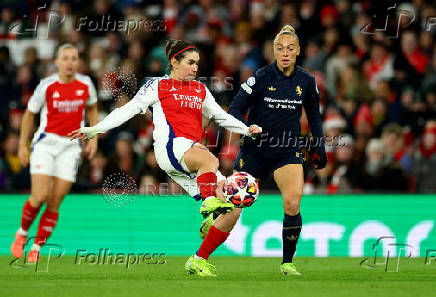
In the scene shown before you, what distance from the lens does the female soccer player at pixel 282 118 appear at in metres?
8.90

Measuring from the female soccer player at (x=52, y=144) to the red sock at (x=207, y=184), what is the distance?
3403 mm

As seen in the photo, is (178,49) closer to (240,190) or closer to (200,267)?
(240,190)

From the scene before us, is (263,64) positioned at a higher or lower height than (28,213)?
higher

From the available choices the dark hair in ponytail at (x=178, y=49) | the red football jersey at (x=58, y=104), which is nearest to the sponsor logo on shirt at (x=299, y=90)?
the dark hair in ponytail at (x=178, y=49)

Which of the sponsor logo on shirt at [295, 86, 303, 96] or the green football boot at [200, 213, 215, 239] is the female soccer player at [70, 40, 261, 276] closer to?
the green football boot at [200, 213, 215, 239]

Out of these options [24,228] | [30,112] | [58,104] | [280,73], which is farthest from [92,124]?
[280,73]

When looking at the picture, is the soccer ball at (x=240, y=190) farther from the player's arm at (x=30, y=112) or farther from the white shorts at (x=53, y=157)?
the player's arm at (x=30, y=112)

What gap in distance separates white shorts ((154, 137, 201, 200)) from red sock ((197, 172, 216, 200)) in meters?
0.28

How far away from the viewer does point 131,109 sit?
847cm

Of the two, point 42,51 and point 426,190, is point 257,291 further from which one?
point 42,51

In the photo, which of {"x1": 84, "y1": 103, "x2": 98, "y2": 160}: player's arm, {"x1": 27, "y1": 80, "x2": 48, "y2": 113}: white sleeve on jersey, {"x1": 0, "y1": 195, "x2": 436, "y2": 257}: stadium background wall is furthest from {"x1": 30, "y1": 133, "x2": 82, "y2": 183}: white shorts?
{"x1": 0, "y1": 195, "x2": 436, "y2": 257}: stadium background wall

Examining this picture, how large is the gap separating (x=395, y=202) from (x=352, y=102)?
7.56 feet

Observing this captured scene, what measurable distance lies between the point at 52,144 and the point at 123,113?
2965mm

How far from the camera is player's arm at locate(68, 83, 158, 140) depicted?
27.3 feet
